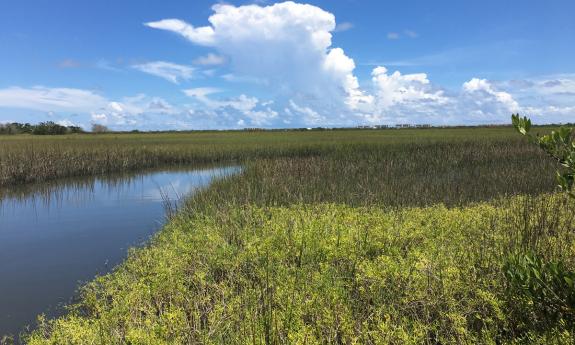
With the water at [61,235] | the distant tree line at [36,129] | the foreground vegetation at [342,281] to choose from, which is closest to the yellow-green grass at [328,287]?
the foreground vegetation at [342,281]

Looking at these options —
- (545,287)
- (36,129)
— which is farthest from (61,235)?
(36,129)

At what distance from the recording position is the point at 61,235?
11.2 metres

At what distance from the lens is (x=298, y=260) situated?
240 inches

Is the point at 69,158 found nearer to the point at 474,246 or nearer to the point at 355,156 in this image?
the point at 355,156

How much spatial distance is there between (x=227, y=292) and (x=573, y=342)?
360cm

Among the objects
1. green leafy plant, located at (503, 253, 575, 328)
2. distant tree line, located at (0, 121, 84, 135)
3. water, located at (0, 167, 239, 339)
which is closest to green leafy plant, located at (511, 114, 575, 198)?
green leafy plant, located at (503, 253, 575, 328)

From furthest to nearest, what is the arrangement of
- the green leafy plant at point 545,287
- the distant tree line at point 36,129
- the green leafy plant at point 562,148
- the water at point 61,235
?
the distant tree line at point 36,129
the water at point 61,235
the green leafy plant at point 545,287
the green leafy plant at point 562,148

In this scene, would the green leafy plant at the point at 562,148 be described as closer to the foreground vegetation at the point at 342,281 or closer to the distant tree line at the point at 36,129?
the foreground vegetation at the point at 342,281

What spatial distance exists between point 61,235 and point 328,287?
30.9 feet

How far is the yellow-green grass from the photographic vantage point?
3941 millimetres

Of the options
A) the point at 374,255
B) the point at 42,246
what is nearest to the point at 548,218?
the point at 374,255

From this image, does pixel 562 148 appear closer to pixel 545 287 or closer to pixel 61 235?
pixel 545 287

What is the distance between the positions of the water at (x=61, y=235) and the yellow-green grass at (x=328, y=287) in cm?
125

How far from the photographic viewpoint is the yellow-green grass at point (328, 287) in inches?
155
